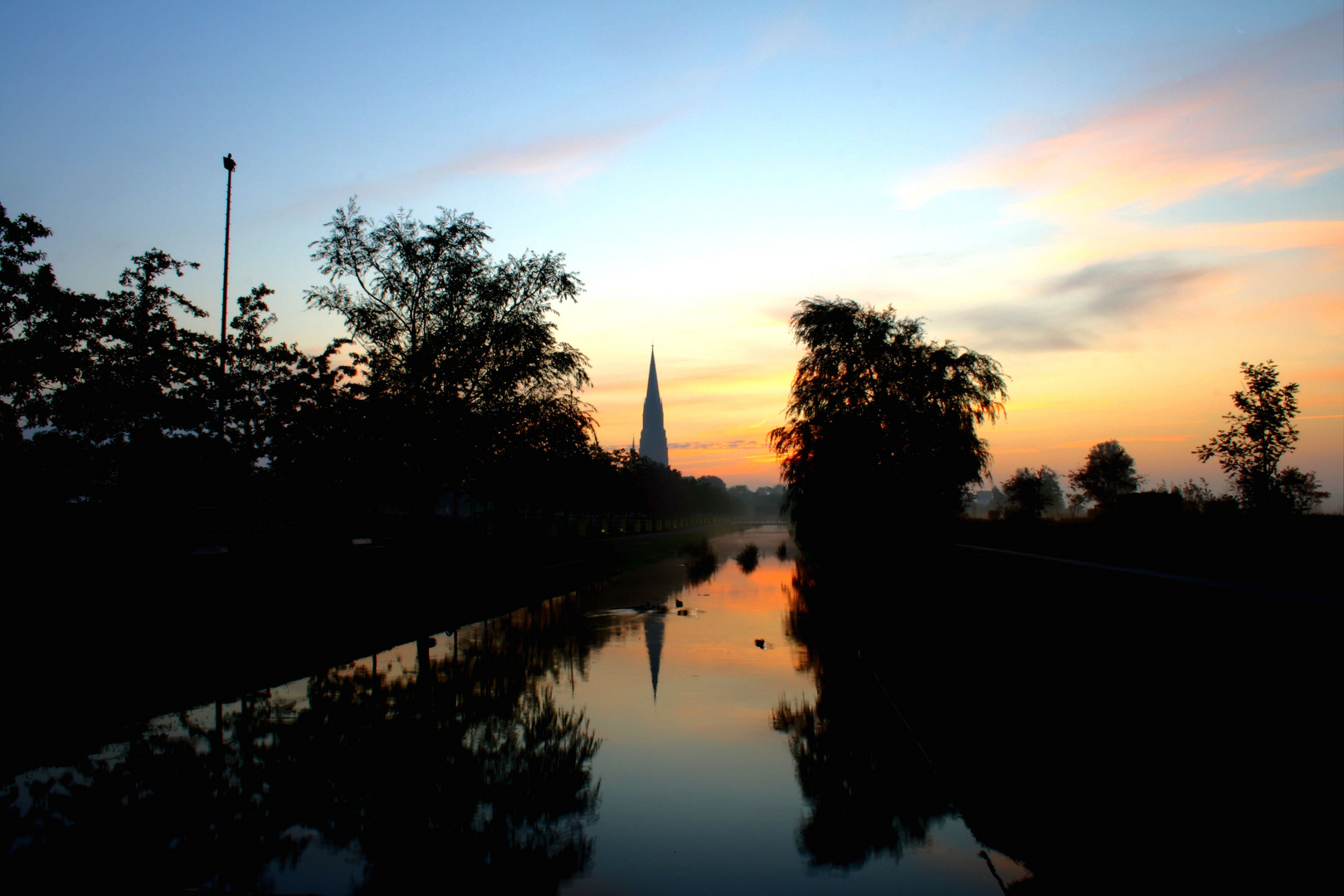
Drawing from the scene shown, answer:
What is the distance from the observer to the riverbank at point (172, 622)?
9344 mm

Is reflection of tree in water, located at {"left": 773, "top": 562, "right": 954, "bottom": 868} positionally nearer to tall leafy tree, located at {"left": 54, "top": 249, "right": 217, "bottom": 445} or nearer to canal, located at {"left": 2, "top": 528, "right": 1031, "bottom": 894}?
canal, located at {"left": 2, "top": 528, "right": 1031, "bottom": 894}

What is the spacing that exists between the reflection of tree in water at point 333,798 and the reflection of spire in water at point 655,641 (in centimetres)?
204

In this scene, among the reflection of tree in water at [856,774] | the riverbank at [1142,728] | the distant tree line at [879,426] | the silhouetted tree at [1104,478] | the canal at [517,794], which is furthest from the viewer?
the silhouetted tree at [1104,478]

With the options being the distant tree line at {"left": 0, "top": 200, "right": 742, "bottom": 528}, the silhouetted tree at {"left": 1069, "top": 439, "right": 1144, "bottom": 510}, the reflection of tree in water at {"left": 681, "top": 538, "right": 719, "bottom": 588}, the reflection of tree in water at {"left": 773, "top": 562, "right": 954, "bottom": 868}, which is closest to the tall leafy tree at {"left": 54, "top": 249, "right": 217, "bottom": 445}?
the distant tree line at {"left": 0, "top": 200, "right": 742, "bottom": 528}

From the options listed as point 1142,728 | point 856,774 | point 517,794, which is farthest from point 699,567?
point 517,794

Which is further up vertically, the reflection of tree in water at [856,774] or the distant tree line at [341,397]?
the distant tree line at [341,397]

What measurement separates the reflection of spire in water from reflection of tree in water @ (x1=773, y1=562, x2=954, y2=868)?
7.28ft

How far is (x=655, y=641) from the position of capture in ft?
48.5

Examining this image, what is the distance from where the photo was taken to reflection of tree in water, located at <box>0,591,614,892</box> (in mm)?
4945

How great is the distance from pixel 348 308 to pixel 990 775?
109 ft

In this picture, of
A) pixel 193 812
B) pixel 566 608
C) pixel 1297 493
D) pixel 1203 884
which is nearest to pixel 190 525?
pixel 566 608

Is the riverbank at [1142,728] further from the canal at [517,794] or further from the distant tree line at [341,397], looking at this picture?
the distant tree line at [341,397]

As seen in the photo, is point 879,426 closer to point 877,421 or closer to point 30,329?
point 877,421

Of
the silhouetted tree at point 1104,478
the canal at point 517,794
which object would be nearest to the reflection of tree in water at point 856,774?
the canal at point 517,794
